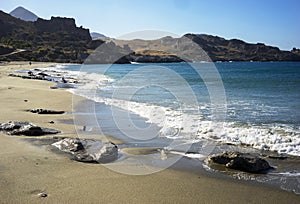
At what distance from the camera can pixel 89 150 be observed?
9859mm

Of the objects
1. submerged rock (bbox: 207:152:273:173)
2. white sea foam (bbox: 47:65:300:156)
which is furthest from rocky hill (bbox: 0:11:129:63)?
submerged rock (bbox: 207:152:273:173)

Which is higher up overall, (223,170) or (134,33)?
(134,33)

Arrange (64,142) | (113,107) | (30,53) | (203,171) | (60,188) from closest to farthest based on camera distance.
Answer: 1. (60,188)
2. (203,171)
3. (64,142)
4. (113,107)
5. (30,53)

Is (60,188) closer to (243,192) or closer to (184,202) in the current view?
(184,202)

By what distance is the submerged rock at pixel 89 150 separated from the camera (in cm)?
935

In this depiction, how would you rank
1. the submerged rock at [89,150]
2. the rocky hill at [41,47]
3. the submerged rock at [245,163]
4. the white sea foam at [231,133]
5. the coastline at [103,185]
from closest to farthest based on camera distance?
1. the coastline at [103,185]
2. the submerged rock at [245,163]
3. the submerged rock at [89,150]
4. the white sea foam at [231,133]
5. the rocky hill at [41,47]

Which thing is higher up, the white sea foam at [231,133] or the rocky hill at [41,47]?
the rocky hill at [41,47]

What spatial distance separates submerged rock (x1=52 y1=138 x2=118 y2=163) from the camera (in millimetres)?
9352

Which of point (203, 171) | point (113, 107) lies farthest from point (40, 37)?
point (203, 171)

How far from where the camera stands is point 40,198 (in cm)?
657

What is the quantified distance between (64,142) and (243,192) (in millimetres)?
5869

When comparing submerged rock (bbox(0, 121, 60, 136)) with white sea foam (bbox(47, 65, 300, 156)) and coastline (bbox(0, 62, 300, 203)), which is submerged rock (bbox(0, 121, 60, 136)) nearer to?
coastline (bbox(0, 62, 300, 203))

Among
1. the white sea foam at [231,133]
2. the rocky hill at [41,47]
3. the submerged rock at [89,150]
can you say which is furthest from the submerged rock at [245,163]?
the rocky hill at [41,47]

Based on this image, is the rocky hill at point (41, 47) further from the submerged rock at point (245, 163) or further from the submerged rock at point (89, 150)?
the submerged rock at point (245, 163)
